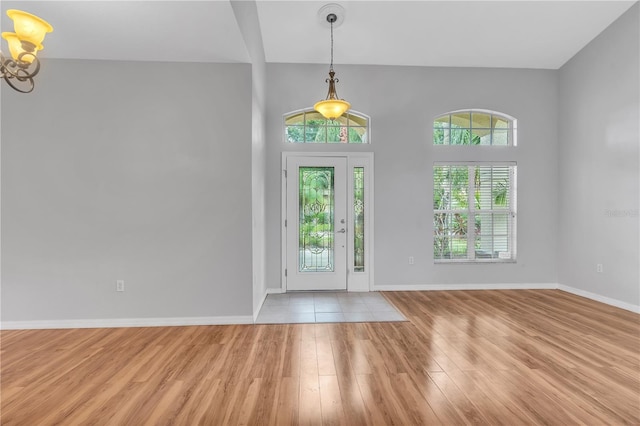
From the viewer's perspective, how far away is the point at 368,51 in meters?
4.73

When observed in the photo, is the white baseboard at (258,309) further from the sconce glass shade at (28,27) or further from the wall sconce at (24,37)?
the sconce glass shade at (28,27)

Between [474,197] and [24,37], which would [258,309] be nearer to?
[24,37]

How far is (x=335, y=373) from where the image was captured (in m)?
2.46

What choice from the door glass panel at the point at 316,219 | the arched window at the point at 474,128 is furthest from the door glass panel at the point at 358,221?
the arched window at the point at 474,128

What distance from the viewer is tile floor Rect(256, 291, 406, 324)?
3719mm

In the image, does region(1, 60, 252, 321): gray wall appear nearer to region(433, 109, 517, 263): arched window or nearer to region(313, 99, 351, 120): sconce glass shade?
region(313, 99, 351, 120): sconce glass shade

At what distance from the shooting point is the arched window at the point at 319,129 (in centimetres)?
507

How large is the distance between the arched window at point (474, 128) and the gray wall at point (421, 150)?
0.13 metres

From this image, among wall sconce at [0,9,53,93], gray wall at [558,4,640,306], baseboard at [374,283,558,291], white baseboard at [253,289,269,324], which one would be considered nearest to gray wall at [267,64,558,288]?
baseboard at [374,283,558,291]

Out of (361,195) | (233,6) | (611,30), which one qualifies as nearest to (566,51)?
(611,30)

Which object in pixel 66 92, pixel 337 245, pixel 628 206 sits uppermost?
pixel 66 92

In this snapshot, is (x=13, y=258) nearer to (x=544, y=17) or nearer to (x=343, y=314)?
(x=343, y=314)

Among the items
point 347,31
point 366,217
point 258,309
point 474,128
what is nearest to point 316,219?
→ point 366,217

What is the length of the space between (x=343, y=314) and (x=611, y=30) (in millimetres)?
5291
